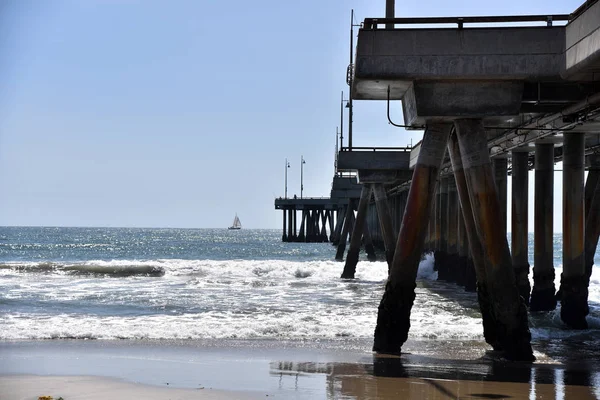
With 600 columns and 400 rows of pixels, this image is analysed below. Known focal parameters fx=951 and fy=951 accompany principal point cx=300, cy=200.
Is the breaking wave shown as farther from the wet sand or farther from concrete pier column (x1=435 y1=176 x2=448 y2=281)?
the wet sand

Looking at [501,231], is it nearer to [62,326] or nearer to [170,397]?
[170,397]

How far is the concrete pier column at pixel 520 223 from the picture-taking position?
21.7 m

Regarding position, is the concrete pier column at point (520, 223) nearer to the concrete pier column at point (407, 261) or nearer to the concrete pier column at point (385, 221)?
the concrete pier column at point (407, 261)

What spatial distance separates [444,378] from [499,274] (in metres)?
1.95

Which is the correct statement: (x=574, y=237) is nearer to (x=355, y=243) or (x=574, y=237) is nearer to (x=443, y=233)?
(x=443, y=233)

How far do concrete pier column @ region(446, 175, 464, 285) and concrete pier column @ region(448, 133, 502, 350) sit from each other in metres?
16.0

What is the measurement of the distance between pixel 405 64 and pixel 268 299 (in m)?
13.0

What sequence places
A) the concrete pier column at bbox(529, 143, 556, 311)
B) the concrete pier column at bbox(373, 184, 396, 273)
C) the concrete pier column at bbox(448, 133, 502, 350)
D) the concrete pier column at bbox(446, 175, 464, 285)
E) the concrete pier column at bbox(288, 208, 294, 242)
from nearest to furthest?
the concrete pier column at bbox(448, 133, 502, 350)
the concrete pier column at bbox(529, 143, 556, 311)
the concrete pier column at bbox(446, 175, 464, 285)
the concrete pier column at bbox(373, 184, 396, 273)
the concrete pier column at bbox(288, 208, 294, 242)

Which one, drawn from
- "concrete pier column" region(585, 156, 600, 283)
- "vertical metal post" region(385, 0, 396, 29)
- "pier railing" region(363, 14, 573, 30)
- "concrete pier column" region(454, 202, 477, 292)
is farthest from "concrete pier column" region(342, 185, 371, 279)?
"pier railing" region(363, 14, 573, 30)

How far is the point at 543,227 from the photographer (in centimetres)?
2039

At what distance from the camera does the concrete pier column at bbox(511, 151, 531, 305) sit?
21.7m

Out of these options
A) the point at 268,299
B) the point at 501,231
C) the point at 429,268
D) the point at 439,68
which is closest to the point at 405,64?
the point at 439,68

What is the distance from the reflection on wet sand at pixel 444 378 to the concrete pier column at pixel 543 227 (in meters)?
7.58

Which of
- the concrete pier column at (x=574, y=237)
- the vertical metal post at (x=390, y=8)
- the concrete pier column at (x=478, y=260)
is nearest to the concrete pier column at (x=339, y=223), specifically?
the concrete pier column at (x=574, y=237)
